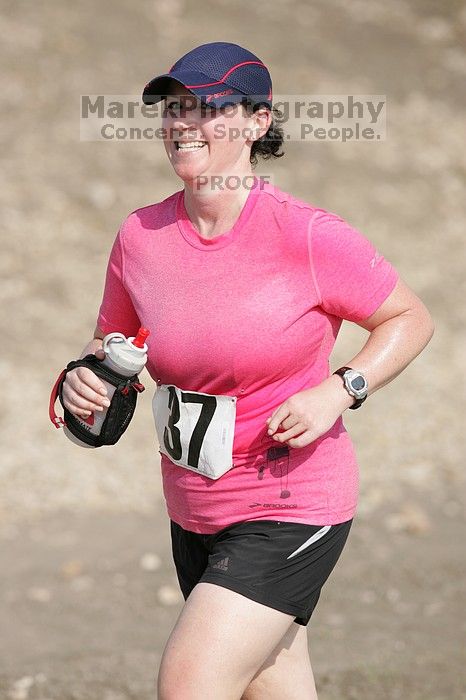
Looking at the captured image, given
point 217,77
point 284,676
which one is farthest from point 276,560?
point 217,77

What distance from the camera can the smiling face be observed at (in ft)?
9.31

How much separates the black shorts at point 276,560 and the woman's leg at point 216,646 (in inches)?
1.7

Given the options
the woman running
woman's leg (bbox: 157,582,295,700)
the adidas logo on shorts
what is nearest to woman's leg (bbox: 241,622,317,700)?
the woman running

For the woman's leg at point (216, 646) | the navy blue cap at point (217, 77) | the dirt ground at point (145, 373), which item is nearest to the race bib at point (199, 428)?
the woman's leg at point (216, 646)

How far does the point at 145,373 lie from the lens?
26.9ft

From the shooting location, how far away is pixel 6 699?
454 centimetres

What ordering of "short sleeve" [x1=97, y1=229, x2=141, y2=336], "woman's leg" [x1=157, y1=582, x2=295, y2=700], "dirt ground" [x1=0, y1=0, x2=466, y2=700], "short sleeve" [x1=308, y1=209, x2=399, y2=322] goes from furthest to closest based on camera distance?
"dirt ground" [x1=0, y1=0, x2=466, y2=700] < "short sleeve" [x1=97, y1=229, x2=141, y2=336] < "short sleeve" [x1=308, y1=209, x2=399, y2=322] < "woman's leg" [x1=157, y1=582, x2=295, y2=700]

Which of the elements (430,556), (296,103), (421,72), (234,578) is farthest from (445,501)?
(421,72)

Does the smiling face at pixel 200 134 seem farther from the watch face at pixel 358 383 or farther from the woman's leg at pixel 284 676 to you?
the woman's leg at pixel 284 676

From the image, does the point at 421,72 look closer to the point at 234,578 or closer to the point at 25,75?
the point at 25,75

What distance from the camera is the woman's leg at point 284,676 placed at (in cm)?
312

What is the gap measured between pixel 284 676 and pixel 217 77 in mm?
1639

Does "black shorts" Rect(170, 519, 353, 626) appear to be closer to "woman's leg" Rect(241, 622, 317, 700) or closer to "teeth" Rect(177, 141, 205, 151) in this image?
"woman's leg" Rect(241, 622, 317, 700)

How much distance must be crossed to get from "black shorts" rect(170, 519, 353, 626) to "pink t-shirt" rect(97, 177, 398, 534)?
1.4 inches
